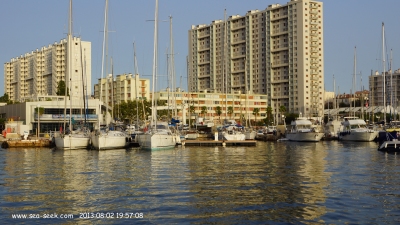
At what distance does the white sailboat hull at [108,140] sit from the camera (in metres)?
57.8

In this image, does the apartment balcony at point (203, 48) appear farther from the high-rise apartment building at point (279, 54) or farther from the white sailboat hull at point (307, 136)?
the white sailboat hull at point (307, 136)

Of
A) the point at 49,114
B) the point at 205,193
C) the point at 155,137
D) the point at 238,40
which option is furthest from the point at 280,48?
the point at 205,193

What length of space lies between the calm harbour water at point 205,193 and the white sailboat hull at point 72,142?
19.3 metres

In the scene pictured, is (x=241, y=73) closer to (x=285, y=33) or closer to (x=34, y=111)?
(x=285, y=33)

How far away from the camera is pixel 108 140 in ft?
193

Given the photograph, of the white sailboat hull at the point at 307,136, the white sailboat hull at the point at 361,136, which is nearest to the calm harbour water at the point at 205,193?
the white sailboat hull at the point at 361,136

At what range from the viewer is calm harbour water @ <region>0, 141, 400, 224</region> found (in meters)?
20.2

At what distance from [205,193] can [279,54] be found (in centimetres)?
14449

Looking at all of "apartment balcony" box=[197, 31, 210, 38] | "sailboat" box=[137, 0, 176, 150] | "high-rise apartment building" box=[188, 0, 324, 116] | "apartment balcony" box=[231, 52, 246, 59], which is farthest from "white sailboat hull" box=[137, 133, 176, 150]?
"apartment balcony" box=[197, 31, 210, 38]

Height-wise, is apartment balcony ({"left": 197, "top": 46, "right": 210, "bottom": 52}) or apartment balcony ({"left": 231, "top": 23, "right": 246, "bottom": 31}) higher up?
apartment balcony ({"left": 231, "top": 23, "right": 246, "bottom": 31})

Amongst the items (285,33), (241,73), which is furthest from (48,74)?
(285,33)

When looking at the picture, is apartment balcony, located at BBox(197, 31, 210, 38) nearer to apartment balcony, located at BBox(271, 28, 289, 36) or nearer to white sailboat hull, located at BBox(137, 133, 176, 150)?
apartment balcony, located at BBox(271, 28, 289, 36)

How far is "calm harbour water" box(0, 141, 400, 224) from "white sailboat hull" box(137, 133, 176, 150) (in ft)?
54.5

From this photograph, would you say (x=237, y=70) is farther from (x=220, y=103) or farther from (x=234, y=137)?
(x=234, y=137)
